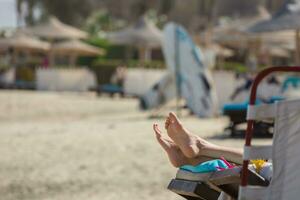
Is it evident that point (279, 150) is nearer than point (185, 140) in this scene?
Yes

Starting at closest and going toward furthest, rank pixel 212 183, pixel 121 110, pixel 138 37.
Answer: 1. pixel 212 183
2. pixel 121 110
3. pixel 138 37

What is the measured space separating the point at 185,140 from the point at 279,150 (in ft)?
2.84

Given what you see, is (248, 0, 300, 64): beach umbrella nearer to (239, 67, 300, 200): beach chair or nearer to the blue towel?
the blue towel

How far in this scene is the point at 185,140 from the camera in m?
4.55

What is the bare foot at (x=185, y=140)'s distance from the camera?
14.9 ft

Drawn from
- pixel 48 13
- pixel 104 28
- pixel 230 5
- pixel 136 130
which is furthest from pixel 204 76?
pixel 104 28

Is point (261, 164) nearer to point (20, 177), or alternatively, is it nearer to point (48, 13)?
point (20, 177)

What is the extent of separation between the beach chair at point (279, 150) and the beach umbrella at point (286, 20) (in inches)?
443

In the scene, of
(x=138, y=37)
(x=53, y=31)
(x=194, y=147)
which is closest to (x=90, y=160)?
(x=194, y=147)

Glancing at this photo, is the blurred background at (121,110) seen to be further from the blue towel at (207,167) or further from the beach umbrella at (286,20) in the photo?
the blue towel at (207,167)

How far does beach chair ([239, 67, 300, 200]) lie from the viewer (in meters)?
3.70

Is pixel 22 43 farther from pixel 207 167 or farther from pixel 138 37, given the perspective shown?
pixel 207 167

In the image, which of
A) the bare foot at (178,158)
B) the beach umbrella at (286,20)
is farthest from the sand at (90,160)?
the bare foot at (178,158)

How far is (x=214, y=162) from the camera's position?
14.1ft
